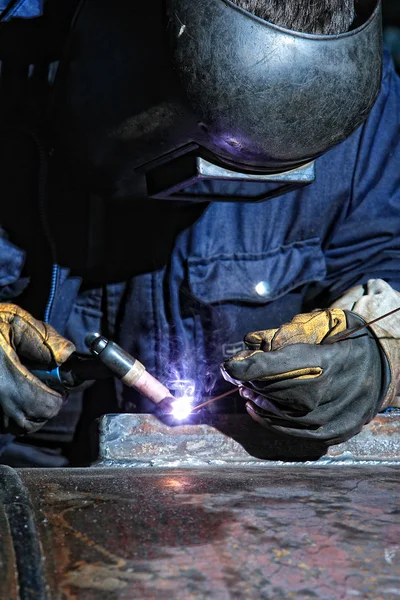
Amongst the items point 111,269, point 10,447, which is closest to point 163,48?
point 111,269

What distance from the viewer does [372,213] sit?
1783mm

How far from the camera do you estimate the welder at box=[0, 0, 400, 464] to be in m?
1.11

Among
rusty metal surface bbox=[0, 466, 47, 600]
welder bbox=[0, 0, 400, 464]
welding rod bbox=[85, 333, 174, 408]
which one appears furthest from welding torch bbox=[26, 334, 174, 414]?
rusty metal surface bbox=[0, 466, 47, 600]

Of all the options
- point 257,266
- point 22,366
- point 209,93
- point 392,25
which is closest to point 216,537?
point 209,93

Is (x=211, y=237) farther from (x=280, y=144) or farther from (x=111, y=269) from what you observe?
(x=280, y=144)

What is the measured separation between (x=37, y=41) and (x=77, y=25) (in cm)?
16

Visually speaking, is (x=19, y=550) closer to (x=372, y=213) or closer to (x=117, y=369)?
(x=117, y=369)

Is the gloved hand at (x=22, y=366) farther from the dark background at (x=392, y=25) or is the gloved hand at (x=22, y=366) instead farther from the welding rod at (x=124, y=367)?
the dark background at (x=392, y=25)

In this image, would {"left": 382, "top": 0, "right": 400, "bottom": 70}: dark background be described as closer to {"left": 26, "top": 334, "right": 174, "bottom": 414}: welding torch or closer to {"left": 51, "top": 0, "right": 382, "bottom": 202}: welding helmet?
→ {"left": 51, "top": 0, "right": 382, "bottom": 202}: welding helmet

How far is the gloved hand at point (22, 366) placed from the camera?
4.68ft

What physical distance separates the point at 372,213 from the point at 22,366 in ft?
2.96

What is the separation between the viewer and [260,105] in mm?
1101

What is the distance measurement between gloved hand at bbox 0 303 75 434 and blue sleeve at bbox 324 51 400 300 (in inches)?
27.0

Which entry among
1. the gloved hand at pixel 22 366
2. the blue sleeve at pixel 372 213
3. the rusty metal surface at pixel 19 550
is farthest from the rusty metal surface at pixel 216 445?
the blue sleeve at pixel 372 213
